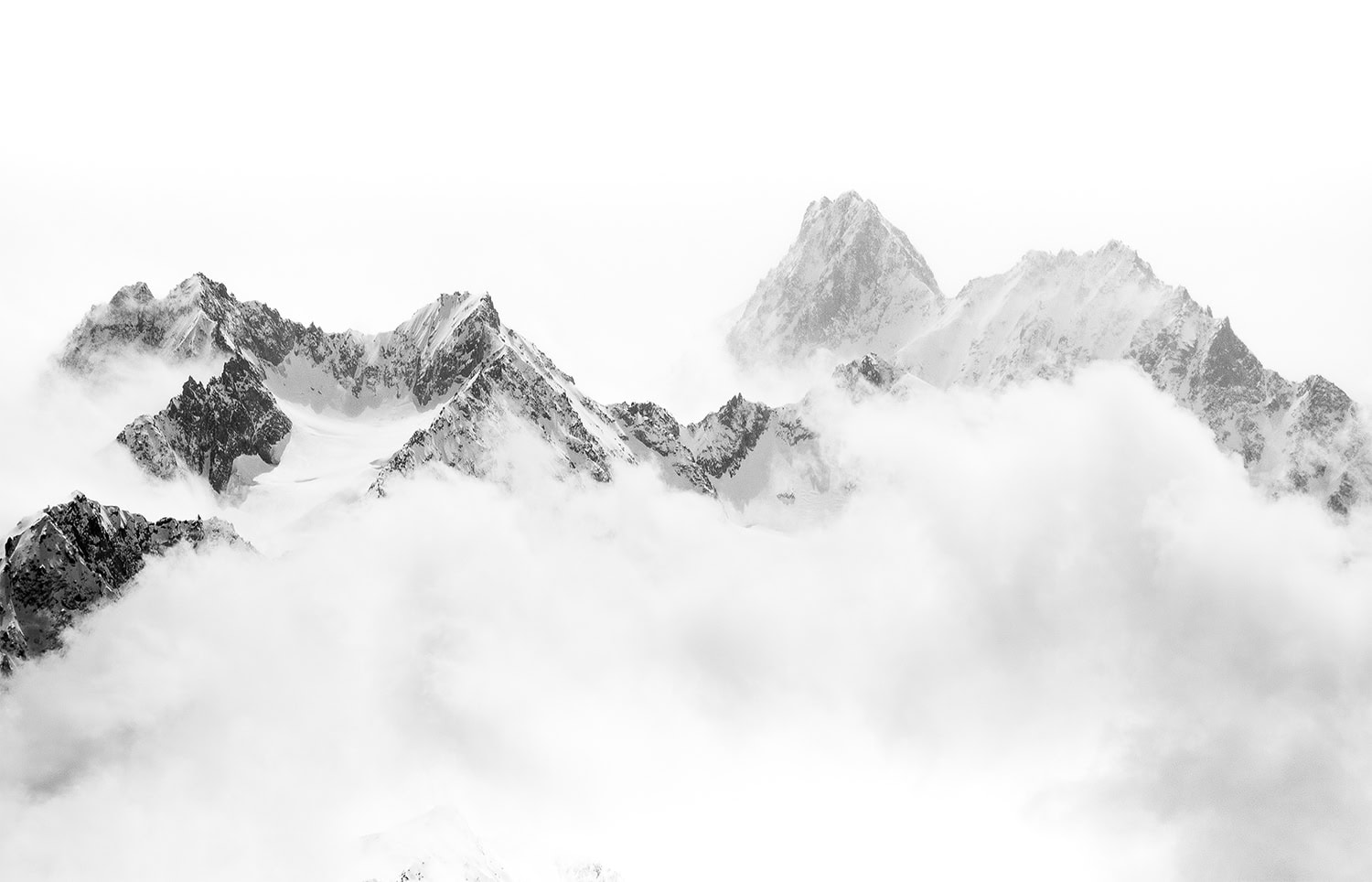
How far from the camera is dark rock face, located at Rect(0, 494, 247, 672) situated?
6511 inches

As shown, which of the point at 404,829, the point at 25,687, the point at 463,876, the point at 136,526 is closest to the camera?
the point at 463,876

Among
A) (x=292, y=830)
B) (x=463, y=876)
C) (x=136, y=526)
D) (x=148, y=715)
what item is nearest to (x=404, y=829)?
(x=463, y=876)

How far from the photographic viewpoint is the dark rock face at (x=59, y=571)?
6511 inches

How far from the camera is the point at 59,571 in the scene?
555 feet

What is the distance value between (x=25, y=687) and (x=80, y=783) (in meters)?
16.5

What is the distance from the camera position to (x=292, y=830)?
17638 cm

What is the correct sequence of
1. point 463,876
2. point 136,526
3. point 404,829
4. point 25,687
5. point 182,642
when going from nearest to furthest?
point 463,876 < point 404,829 < point 25,687 < point 136,526 < point 182,642

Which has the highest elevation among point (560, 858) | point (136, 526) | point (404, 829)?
point (136, 526)

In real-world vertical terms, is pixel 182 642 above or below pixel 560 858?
above

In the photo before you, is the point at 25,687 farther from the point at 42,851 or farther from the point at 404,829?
the point at 404,829

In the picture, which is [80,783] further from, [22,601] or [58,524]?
[58,524]

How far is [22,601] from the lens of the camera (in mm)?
166750

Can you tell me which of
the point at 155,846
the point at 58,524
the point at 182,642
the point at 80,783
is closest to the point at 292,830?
the point at 155,846

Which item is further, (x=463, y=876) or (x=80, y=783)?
(x=80, y=783)
